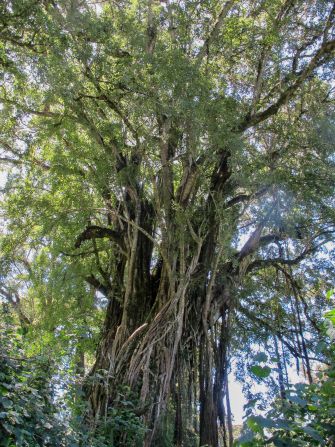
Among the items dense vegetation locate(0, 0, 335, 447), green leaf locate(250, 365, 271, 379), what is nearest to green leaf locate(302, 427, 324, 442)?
green leaf locate(250, 365, 271, 379)

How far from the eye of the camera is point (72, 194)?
6.79m

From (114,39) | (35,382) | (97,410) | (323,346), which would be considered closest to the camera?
(323,346)

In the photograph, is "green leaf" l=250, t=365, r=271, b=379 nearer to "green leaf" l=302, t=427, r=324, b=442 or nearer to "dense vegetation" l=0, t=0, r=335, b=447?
"green leaf" l=302, t=427, r=324, b=442

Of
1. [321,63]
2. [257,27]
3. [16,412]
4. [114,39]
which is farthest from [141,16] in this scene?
[16,412]

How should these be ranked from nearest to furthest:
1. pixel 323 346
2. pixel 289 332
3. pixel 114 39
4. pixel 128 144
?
1. pixel 323 346
2. pixel 114 39
3. pixel 128 144
4. pixel 289 332

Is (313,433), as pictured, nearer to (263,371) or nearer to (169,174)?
(263,371)

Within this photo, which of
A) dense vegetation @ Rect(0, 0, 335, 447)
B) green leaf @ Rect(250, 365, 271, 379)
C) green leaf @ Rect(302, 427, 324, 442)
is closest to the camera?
green leaf @ Rect(302, 427, 324, 442)

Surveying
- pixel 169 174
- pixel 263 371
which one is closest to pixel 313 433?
pixel 263 371

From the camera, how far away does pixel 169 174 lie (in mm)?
6441

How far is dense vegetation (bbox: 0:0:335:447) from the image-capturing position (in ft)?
18.1

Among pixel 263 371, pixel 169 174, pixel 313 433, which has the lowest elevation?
pixel 313 433

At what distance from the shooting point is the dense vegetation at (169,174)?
18.1ft

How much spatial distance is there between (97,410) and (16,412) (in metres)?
2.93

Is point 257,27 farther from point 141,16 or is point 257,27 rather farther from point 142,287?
point 142,287
